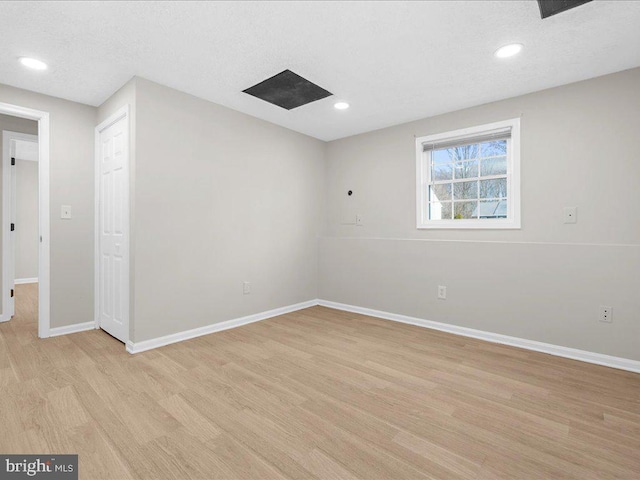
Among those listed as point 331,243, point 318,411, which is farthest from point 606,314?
point 331,243

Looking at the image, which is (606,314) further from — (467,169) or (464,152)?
(464,152)

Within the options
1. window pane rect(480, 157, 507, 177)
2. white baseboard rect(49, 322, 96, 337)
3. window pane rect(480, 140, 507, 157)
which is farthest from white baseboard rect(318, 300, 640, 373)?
white baseboard rect(49, 322, 96, 337)

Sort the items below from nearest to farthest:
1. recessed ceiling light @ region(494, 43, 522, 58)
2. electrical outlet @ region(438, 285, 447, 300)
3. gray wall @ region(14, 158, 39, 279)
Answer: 1. recessed ceiling light @ region(494, 43, 522, 58)
2. electrical outlet @ region(438, 285, 447, 300)
3. gray wall @ region(14, 158, 39, 279)

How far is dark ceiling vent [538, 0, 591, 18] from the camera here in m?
1.87

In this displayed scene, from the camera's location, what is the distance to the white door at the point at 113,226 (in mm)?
→ 2961

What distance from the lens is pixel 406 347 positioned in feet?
10.00

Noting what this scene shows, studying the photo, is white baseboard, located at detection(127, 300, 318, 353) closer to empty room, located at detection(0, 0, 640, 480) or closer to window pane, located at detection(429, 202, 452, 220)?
empty room, located at detection(0, 0, 640, 480)

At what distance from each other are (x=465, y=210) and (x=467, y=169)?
0.48m

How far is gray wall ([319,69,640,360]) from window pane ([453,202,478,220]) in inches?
8.9

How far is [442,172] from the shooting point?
12.8ft

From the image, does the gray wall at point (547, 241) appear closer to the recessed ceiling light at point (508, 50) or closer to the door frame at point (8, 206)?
the recessed ceiling light at point (508, 50)

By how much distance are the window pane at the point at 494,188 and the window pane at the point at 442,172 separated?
0.40 meters

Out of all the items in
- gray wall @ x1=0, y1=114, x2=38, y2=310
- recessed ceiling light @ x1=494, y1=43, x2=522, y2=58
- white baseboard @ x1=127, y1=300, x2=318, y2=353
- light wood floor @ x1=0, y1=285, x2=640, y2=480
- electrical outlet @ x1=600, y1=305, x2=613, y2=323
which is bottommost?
light wood floor @ x1=0, y1=285, x2=640, y2=480

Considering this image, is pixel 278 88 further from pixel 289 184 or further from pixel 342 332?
pixel 342 332
